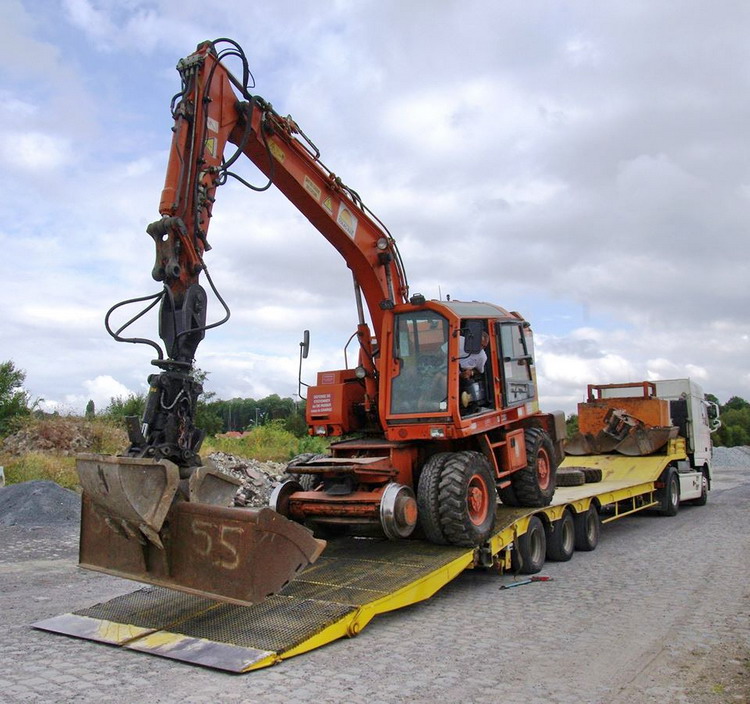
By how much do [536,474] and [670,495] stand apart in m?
6.13

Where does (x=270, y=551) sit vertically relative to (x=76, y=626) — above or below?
above

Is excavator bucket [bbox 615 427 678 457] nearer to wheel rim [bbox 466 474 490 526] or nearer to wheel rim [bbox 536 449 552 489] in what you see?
wheel rim [bbox 536 449 552 489]

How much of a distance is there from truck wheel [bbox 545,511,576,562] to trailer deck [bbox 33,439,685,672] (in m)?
1.26

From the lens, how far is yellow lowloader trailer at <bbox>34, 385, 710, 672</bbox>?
17.8 ft

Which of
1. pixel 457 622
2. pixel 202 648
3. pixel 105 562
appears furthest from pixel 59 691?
pixel 457 622

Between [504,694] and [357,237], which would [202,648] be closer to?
[504,694]

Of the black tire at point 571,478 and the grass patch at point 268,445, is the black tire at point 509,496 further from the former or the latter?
the grass patch at point 268,445

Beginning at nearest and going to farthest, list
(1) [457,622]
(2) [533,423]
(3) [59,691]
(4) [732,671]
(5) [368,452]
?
(3) [59,691] < (4) [732,671] < (1) [457,622] < (5) [368,452] < (2) [533,423]

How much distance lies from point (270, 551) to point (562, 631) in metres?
2.59

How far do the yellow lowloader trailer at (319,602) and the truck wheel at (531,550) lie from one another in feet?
0.04

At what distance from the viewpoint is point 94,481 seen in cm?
551

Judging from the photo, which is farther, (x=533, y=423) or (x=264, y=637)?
(x=533, y=423)

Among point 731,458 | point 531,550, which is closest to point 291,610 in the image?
point 531,550

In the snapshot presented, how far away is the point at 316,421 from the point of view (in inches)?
344
